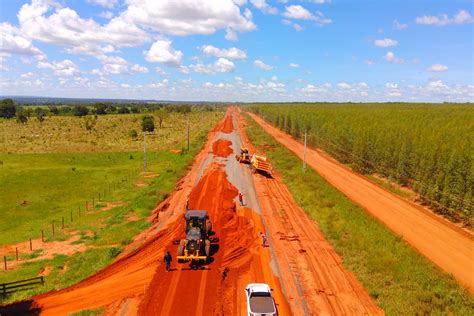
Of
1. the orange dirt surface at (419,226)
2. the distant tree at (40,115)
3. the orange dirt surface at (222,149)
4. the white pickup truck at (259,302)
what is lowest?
the orange dirt surface at (419,226)

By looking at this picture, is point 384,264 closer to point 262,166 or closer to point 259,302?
point 259,302

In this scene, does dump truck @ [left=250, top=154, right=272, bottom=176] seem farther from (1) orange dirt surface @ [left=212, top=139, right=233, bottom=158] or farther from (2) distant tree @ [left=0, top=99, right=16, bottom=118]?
(2) distant tree @ [left=0, top=99, right=16, bottom=118]

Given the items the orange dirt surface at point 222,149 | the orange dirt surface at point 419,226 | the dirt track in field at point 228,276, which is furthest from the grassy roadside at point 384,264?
the orange dirt surface at point 222,149

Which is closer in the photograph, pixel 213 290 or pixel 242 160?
pixel 213 290

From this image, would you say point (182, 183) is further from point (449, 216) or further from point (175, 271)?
point (449, 216)

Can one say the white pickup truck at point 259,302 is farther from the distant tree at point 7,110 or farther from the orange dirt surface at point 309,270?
the distant tree at point 7,110

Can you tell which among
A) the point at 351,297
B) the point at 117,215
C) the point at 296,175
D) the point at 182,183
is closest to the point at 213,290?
the point at 351,297

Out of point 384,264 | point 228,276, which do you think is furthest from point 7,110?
point 384,264
